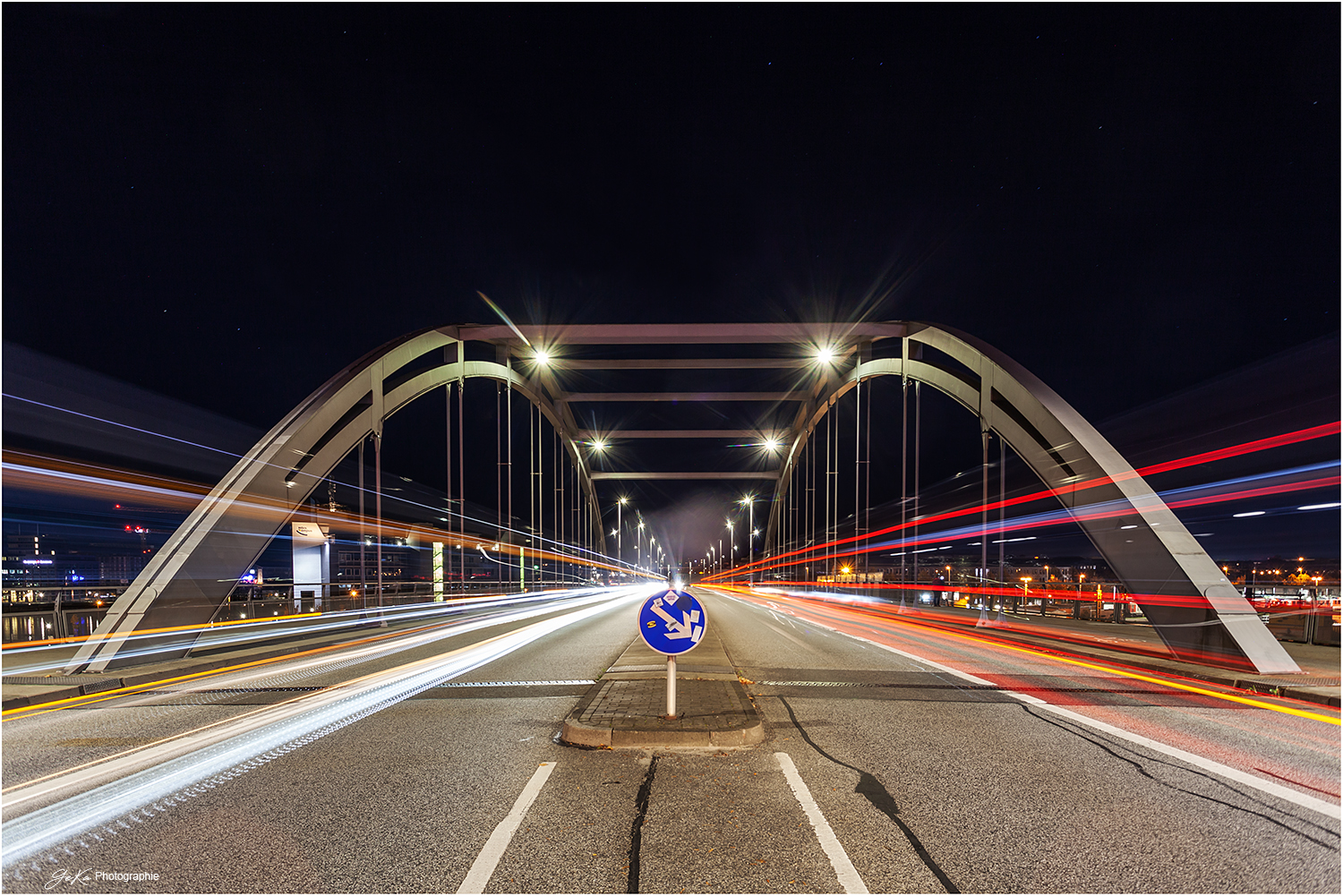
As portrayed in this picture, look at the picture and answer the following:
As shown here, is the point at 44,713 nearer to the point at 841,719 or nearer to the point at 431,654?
the point at 431,654

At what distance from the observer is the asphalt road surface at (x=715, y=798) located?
11.7 feet

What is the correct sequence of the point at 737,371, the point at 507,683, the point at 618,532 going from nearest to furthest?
the point at 507,683, the point at 737,371, the point at 618,532

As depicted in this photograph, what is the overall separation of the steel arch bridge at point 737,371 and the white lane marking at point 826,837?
9296 mm

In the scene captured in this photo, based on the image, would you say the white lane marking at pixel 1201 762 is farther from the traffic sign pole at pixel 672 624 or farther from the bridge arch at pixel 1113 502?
the bridge arch at pixel 1113 502

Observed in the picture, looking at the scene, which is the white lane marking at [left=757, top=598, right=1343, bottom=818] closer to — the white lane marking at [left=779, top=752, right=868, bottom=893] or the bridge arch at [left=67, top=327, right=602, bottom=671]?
the white lane marking at [left=779, top=752, right=868, bottom=893]

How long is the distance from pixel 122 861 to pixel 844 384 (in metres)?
35.2

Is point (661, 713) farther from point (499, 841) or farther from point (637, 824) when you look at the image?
point (499, 841)

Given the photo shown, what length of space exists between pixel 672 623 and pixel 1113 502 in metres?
12.4

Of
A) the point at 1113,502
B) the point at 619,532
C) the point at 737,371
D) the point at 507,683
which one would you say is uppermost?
the point at 737,371

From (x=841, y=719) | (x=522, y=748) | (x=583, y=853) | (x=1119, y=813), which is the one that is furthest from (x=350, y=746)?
(x=1119, y=813)

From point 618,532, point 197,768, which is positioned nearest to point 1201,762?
point 197,768

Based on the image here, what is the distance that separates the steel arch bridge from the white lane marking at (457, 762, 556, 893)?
9.64 meters

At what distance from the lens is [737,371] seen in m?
39.8

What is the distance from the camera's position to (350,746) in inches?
239
